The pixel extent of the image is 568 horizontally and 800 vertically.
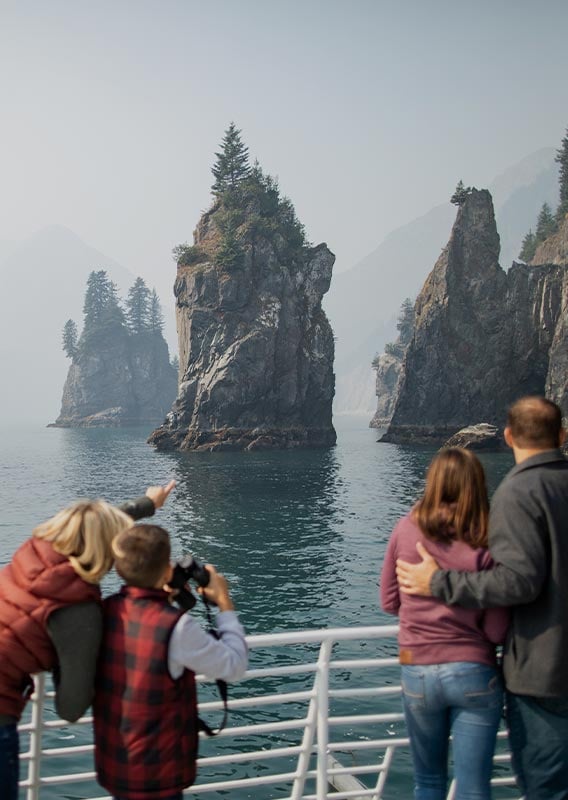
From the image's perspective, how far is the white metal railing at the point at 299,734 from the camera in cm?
396

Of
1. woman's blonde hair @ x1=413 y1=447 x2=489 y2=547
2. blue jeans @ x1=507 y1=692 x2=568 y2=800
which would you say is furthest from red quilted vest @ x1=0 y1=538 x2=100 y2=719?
blue jeans @ x1=507 y1=692 x2=568 y2=800

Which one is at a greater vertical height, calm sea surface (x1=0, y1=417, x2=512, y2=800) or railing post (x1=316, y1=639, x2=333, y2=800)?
railing post (x1=316, y1=639, x2=333, y2=800)

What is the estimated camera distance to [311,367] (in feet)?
275

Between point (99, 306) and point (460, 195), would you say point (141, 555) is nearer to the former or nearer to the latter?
point (460, 195)

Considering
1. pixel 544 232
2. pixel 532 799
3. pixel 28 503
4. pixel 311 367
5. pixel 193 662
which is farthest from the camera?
pixel 544 232

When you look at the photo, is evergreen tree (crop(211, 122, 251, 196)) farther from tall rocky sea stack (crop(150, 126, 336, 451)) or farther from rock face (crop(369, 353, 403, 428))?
rock face (crop(369, 353, 403, 428))

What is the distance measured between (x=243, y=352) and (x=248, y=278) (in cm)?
997

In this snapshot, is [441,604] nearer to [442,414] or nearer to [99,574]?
[99,574]

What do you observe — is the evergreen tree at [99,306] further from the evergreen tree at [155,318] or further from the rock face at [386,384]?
the rock face at [386,384]

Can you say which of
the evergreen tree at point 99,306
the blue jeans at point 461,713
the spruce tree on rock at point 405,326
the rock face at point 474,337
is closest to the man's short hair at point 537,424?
the blue jeans at point 461,713

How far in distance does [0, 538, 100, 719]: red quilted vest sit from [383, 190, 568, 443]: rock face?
83.6 metres

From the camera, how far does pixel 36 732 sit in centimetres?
374

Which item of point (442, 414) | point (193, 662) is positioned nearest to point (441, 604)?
point (193, 662)

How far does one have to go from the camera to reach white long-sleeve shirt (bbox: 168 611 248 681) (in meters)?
3.03
